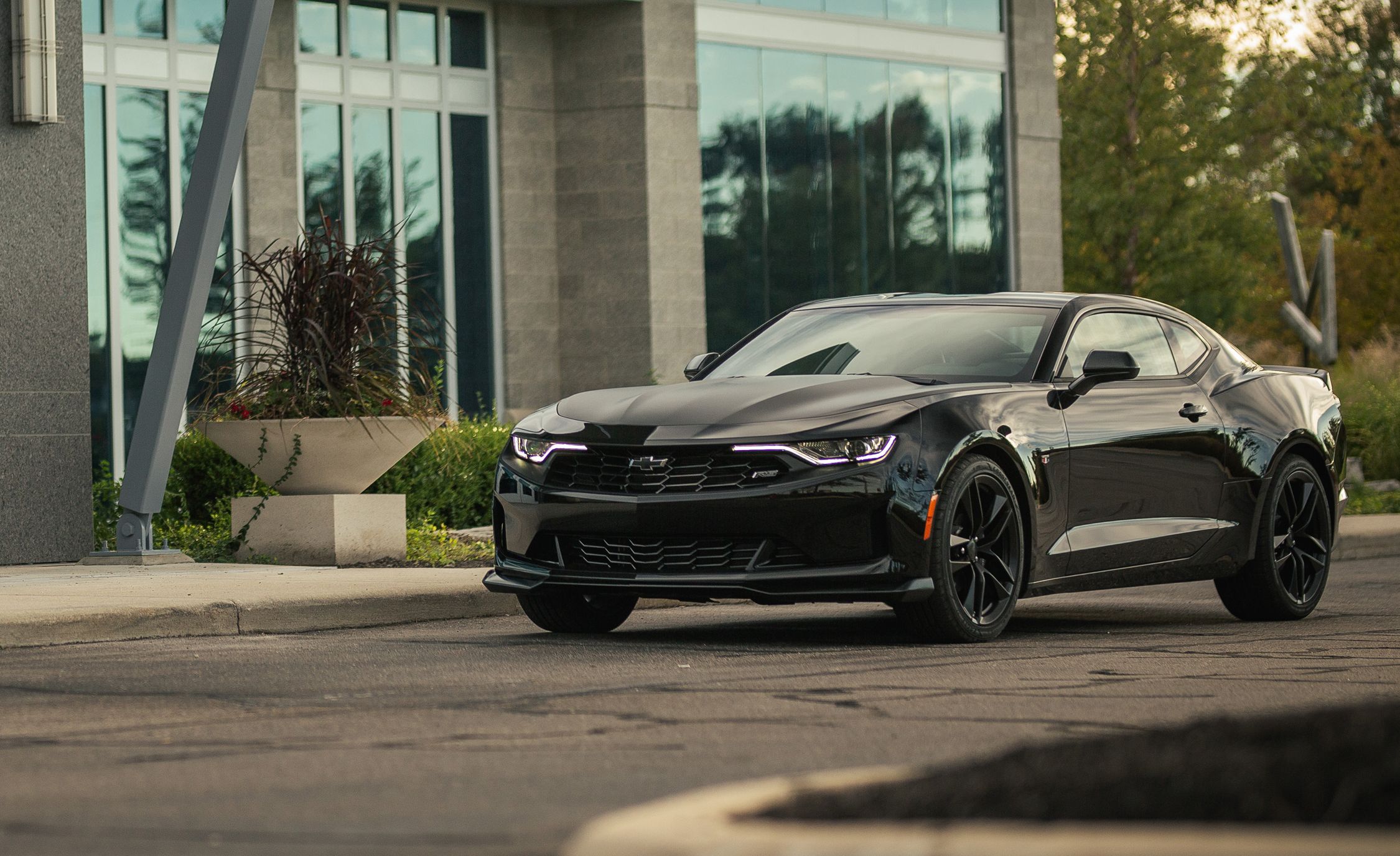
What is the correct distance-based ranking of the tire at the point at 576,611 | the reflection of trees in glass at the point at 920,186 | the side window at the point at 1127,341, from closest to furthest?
1. the tire at the point at 576,611
2. the side window at the point at 1127,341
3. the reflection of trees in glass at the point at 920,186

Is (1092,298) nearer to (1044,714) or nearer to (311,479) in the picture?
(1044,714)

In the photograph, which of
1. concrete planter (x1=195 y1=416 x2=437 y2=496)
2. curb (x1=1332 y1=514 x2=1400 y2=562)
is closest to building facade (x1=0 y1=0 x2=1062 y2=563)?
concrete planter (x1=195 y1=416 x2=437 y2=496)

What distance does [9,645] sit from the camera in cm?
880

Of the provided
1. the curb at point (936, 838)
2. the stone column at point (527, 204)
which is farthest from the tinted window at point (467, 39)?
the curb at point (936, 838)

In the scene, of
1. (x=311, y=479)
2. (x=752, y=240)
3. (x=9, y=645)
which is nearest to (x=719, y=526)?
(x=9, y=645)

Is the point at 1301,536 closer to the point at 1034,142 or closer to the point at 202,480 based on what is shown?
the point at 202,480

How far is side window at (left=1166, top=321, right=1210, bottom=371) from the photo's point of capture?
1025 centimetres

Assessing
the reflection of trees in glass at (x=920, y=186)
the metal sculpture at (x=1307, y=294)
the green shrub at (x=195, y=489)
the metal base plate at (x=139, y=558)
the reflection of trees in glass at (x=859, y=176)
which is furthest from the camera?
the metal sculpture at (x=1307, y=294)

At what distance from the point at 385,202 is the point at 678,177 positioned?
130 inches

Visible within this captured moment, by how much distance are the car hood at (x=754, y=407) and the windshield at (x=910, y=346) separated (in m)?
0.31

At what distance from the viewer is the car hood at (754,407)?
843cm

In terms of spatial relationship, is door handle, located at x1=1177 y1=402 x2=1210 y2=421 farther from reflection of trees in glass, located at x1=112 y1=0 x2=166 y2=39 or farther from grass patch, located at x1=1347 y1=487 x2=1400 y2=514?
reflection of trees in glass, located at x1=112 y1=0 x2=166 y2=39

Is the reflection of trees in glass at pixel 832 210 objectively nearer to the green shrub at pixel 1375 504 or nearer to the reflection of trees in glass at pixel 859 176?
the reflection of trees in glass at pixel 859 176

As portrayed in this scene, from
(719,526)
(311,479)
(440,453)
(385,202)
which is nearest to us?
(719,526)
